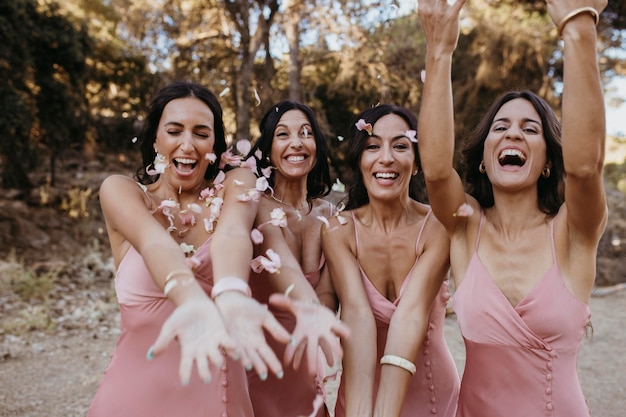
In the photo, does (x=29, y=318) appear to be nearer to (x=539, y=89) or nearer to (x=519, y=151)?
(x=519, y=151)

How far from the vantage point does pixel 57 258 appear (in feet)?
35.9

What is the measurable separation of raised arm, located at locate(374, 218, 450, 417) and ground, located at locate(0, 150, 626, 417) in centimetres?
401

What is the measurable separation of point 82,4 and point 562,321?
1875cm

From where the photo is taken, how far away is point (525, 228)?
90.1 inches

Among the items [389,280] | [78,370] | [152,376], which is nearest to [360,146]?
[389,280]

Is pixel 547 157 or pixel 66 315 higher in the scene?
pixel 547 157

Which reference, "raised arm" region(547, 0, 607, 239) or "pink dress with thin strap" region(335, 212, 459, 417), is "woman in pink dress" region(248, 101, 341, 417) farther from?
"raised arm" region(547, 0, 607, 239)

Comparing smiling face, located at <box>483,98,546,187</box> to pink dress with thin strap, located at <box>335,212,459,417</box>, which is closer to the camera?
smiling face, located at <box>483,98,546,187</box>

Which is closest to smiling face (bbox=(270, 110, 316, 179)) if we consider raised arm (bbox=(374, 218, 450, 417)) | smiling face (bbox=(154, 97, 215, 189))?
smiling face (bbox=(154, 97, 215, 189))

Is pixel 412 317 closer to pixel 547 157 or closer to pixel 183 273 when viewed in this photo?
pixel 547 157

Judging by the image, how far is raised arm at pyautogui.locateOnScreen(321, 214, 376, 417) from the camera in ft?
7.50

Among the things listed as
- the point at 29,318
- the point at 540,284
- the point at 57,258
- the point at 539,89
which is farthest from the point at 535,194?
the point at 539,89

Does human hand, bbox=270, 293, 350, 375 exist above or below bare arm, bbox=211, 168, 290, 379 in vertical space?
below

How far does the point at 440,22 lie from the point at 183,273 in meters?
1.29
